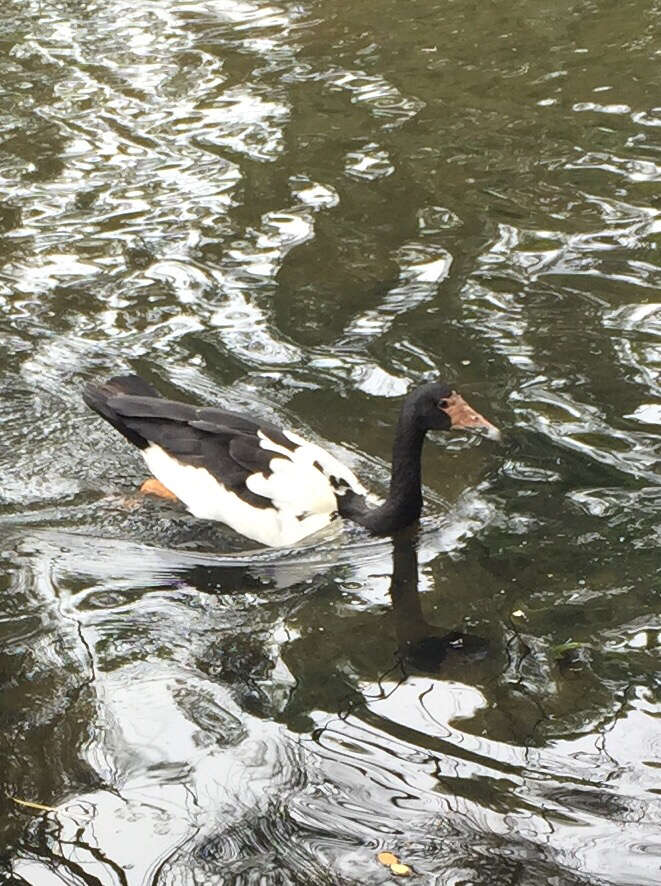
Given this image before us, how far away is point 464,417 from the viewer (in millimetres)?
7551

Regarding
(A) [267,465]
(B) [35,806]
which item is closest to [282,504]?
(A) [267,465]

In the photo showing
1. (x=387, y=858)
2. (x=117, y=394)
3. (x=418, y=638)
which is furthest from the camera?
(x=117, y=394)

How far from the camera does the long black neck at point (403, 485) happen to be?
24.8 feet

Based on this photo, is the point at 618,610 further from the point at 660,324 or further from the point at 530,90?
the point at 530,90

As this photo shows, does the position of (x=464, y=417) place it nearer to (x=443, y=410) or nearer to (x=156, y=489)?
(x=443, y=410)

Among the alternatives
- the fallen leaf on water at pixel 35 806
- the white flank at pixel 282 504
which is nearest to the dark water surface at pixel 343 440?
the fallen leaf on water at pixel 35 806

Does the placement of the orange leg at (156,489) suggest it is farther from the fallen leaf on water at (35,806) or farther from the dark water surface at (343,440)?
the fallen leaf on water at (35,806)

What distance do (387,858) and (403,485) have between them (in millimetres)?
2863

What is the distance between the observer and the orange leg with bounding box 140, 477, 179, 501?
8086mm

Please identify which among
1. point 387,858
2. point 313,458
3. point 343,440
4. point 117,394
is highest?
point 117,394

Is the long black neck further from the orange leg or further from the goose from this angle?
the orange leg

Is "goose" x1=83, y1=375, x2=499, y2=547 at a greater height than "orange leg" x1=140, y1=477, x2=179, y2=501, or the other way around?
"goose" x1=83, y1=375, x2=499, y2=547

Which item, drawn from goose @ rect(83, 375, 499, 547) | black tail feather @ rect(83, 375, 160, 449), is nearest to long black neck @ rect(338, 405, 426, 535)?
goose @ rect(83, 375, 499, 547)

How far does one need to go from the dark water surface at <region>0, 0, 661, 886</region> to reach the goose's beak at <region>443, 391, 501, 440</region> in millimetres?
355
